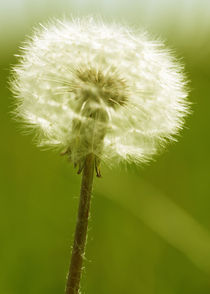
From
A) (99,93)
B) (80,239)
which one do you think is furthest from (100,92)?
(80,239)

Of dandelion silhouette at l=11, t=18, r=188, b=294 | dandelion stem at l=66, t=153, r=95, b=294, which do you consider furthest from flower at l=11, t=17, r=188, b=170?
dandelion stem at l=66, t=153, r=95, b=294

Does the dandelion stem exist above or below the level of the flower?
below

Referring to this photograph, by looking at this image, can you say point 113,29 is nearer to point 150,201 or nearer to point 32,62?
point 32,62

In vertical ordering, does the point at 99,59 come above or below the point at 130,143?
above

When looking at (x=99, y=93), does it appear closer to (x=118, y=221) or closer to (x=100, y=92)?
(x=100, y=92)

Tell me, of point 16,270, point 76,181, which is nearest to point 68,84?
point 16,270

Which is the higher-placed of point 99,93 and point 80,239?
point 99,93

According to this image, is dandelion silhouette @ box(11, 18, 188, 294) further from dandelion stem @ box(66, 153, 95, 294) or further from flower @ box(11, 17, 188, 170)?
dandelion stem @ box(66, 153, 95, 294)
